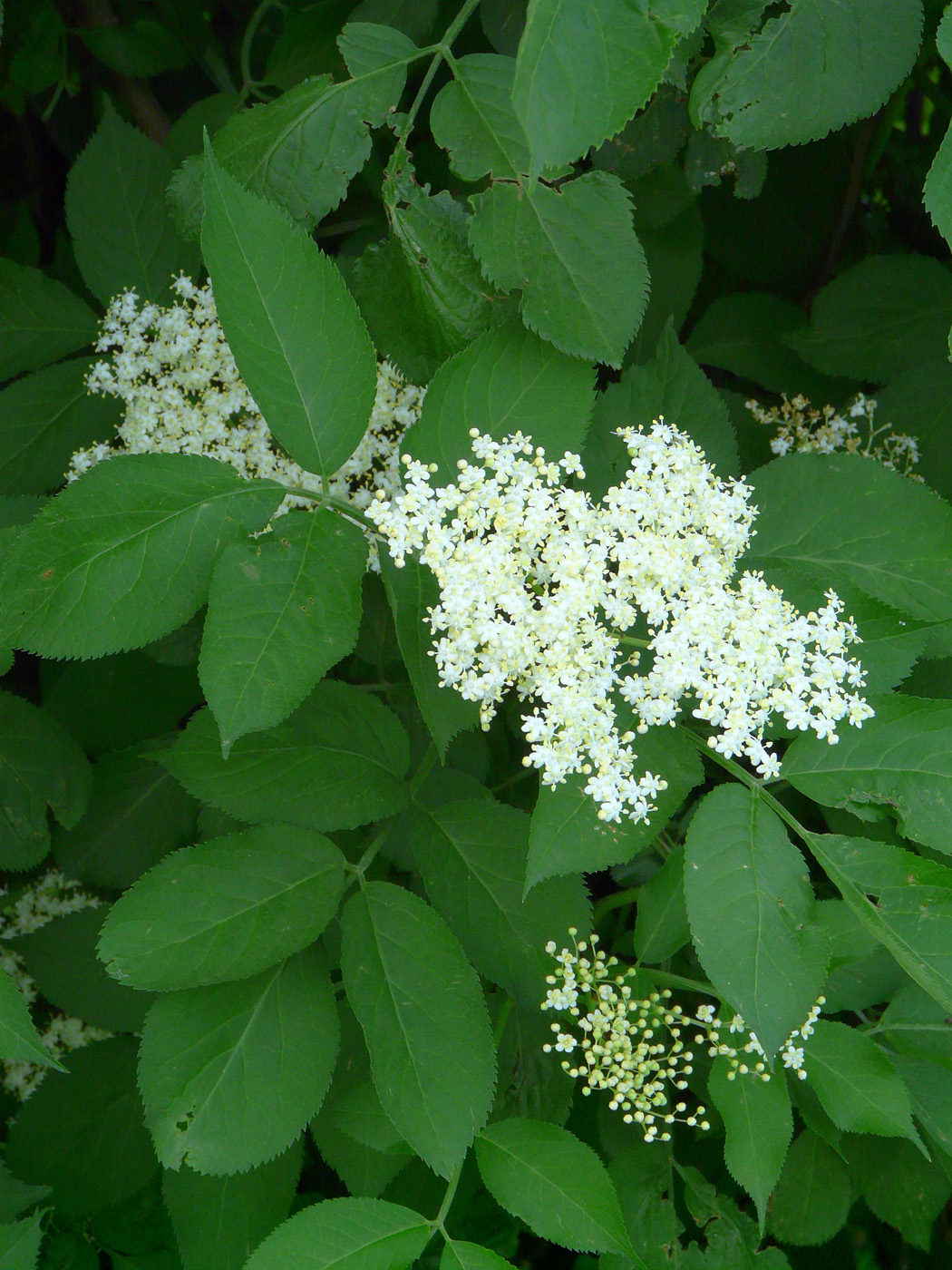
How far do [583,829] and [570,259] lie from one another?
93cm

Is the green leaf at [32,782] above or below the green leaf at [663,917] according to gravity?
above

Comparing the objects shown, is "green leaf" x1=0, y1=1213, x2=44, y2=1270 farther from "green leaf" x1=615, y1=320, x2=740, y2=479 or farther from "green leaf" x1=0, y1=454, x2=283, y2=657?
"green leaf" x1=615, y1=320, x2=740, y2=479

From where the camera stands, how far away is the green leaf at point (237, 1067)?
68.5 inches

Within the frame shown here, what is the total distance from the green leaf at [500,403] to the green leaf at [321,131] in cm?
47

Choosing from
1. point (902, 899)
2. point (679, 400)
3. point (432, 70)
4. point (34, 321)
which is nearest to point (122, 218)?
point (34, 321)

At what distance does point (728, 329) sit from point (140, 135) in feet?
5.20

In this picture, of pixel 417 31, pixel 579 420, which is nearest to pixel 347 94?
pixel 417 31

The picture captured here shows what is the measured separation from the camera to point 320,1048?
184 cm

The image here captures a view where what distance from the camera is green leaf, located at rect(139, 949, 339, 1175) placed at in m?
1.74

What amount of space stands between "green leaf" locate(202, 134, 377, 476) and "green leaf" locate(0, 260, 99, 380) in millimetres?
974

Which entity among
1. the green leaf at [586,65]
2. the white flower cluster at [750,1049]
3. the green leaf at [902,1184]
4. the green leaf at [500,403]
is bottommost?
the green leaf at [902,1184]

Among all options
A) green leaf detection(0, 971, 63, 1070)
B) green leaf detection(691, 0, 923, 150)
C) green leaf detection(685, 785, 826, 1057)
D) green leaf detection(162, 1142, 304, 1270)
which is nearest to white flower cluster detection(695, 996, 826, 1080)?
green leaf detection(685, 785, 826, 1057)

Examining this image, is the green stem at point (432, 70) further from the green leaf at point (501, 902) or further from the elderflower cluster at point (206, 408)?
the green leaf at point (501, 902)

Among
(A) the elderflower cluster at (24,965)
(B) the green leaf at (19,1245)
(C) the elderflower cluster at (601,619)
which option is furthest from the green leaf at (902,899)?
(A) the elderflower cluster at (24,965)
